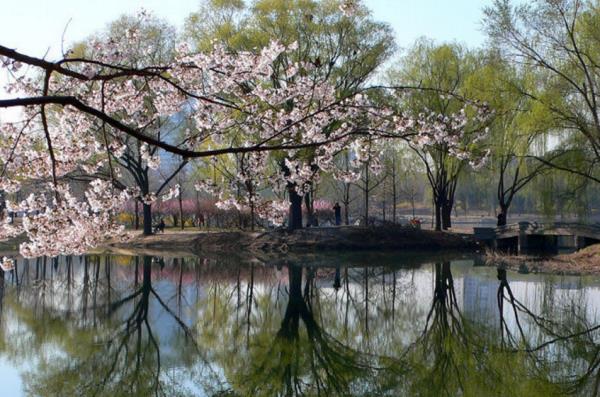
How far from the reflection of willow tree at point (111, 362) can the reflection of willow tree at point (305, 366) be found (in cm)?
109

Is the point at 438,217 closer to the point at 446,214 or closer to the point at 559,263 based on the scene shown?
the point at 446,214

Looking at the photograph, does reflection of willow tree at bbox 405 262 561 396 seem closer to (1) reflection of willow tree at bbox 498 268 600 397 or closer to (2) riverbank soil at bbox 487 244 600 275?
(1) reflection of willow tree at bbox 498 268 600 397

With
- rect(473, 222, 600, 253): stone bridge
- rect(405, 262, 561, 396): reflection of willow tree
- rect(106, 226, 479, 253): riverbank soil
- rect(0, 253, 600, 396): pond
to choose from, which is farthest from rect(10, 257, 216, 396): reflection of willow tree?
rect(473, 222, 600, 253): stone bridge

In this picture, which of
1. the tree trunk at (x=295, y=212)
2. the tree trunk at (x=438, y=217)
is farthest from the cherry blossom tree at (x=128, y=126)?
the tree trunk at (x=438, y=217)

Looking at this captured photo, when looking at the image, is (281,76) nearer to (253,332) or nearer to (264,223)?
(264,223)

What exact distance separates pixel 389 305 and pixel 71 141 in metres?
9.52

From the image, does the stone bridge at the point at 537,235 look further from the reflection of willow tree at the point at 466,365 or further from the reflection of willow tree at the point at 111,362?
the reflection of willow tree at the point at 111,362

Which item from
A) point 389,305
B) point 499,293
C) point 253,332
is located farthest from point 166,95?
point 499,293

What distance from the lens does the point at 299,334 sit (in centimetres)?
1302

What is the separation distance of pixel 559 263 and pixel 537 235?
635 centimetres

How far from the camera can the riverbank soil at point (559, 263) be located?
70.2 ft

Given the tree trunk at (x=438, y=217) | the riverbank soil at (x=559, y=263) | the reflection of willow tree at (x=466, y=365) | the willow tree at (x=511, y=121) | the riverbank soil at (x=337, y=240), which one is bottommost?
the reflection of willow tree at (x=466, y=365)

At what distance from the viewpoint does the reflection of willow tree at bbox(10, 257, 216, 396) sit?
9.79m

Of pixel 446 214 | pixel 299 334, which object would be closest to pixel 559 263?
pixel 446 214
